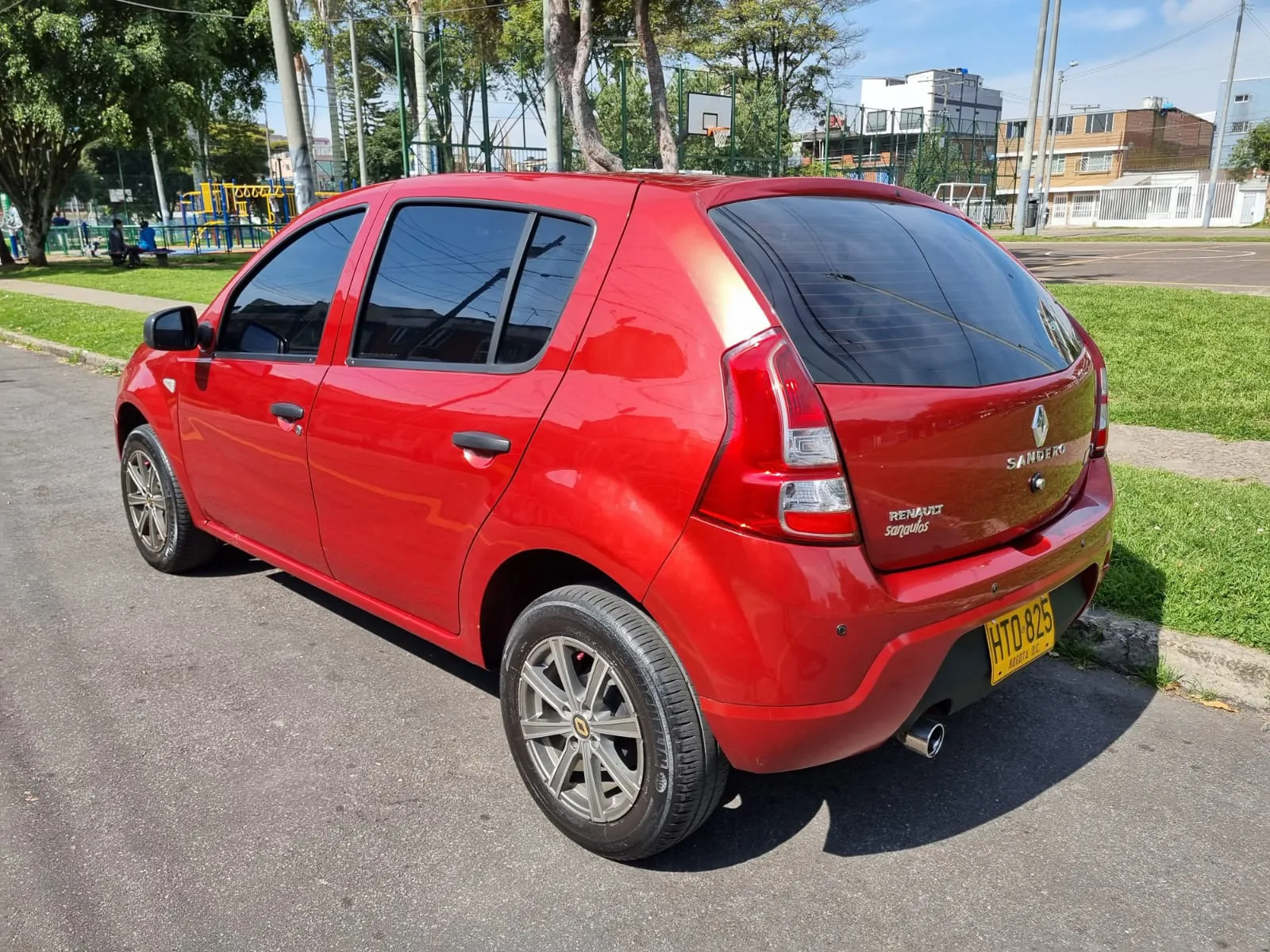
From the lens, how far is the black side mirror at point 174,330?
3812 mm

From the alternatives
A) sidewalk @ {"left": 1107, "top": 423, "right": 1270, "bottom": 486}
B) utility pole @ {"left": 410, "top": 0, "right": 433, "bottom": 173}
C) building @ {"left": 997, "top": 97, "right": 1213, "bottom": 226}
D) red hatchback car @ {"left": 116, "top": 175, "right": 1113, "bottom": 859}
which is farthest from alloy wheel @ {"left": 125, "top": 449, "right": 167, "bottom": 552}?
building @ {"left": 997, "top": 97, "right": 1213, "bottom": 226}

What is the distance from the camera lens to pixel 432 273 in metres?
3.01

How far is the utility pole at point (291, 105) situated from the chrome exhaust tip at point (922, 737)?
12491mm

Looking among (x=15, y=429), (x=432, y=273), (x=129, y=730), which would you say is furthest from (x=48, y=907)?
(x=15, y=429)

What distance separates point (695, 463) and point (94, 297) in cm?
1929

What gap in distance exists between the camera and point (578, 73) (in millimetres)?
15523

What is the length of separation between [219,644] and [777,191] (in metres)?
2.78

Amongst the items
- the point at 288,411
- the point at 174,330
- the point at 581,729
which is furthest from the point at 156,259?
the point at 581,729

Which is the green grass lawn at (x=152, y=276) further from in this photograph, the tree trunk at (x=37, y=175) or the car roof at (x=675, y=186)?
the car roof at (x=675, y=186)

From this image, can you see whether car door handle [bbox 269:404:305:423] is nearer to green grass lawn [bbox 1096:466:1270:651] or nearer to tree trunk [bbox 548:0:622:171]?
green grass lawn [bbox 1096:466:1270:651]

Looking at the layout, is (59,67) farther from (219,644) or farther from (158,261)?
(219,644)

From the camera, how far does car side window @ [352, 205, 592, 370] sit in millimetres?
2641

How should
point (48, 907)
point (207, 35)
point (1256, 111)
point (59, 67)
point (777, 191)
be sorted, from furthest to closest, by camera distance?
point (1256, 111) < point (207, 35) < point (59, 67) < point (777, 191) < point (48, 907)

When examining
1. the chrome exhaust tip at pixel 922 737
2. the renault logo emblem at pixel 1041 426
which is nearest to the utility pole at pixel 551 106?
the renault logo emblem at pixel 1041 426
